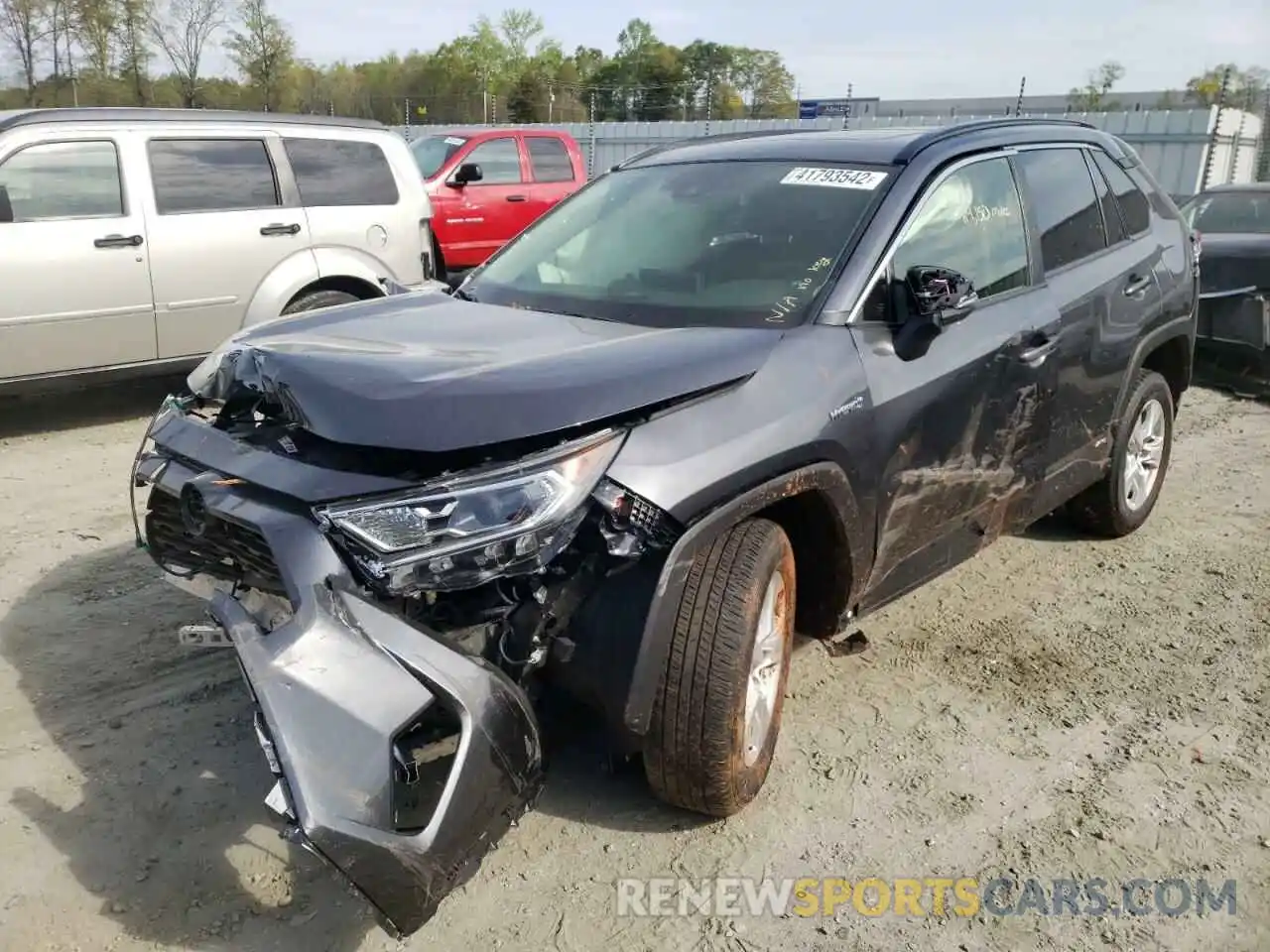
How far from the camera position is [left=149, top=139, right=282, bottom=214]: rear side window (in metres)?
6.71

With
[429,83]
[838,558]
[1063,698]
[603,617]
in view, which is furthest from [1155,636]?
[429,83]

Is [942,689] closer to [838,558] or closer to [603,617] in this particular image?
[838,558]

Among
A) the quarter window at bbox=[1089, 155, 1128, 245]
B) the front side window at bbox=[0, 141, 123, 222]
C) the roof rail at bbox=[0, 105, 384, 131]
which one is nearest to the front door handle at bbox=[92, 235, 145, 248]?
the front side window at bbox=[0, 141, 123, 222]

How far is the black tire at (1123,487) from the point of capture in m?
4.83

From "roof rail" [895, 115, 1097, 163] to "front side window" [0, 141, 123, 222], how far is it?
4.99 meters

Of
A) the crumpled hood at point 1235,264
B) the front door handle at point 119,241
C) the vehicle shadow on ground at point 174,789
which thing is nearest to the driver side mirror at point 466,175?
the front door handle at point 119,241

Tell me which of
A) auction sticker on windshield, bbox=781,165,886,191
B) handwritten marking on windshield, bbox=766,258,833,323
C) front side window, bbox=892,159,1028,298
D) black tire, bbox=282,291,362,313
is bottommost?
black tire, bbox=282,291,362,313

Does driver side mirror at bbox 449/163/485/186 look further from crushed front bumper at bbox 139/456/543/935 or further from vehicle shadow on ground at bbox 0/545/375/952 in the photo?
crushed front bumper at bbox 139/456/543/935

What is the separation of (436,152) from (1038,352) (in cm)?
943

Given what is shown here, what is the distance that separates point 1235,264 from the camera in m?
8.31

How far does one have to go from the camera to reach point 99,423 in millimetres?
6965

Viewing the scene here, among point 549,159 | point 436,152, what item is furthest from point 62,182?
point 549,159

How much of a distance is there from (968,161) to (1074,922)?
255 centimetres

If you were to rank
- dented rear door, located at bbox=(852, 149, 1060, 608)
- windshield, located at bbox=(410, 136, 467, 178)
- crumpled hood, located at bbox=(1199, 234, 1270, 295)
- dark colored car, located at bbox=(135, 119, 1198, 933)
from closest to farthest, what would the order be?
dark colored car, located at bbox=(135, 119, 1198, 933) → dented rear door, located at bbox=(852, 149, 1060, 608) → crumpled hood, located at bbox=(1199, 234, 1270, 295) → windshield, located at bbox=(410, 136, 467, 178)
